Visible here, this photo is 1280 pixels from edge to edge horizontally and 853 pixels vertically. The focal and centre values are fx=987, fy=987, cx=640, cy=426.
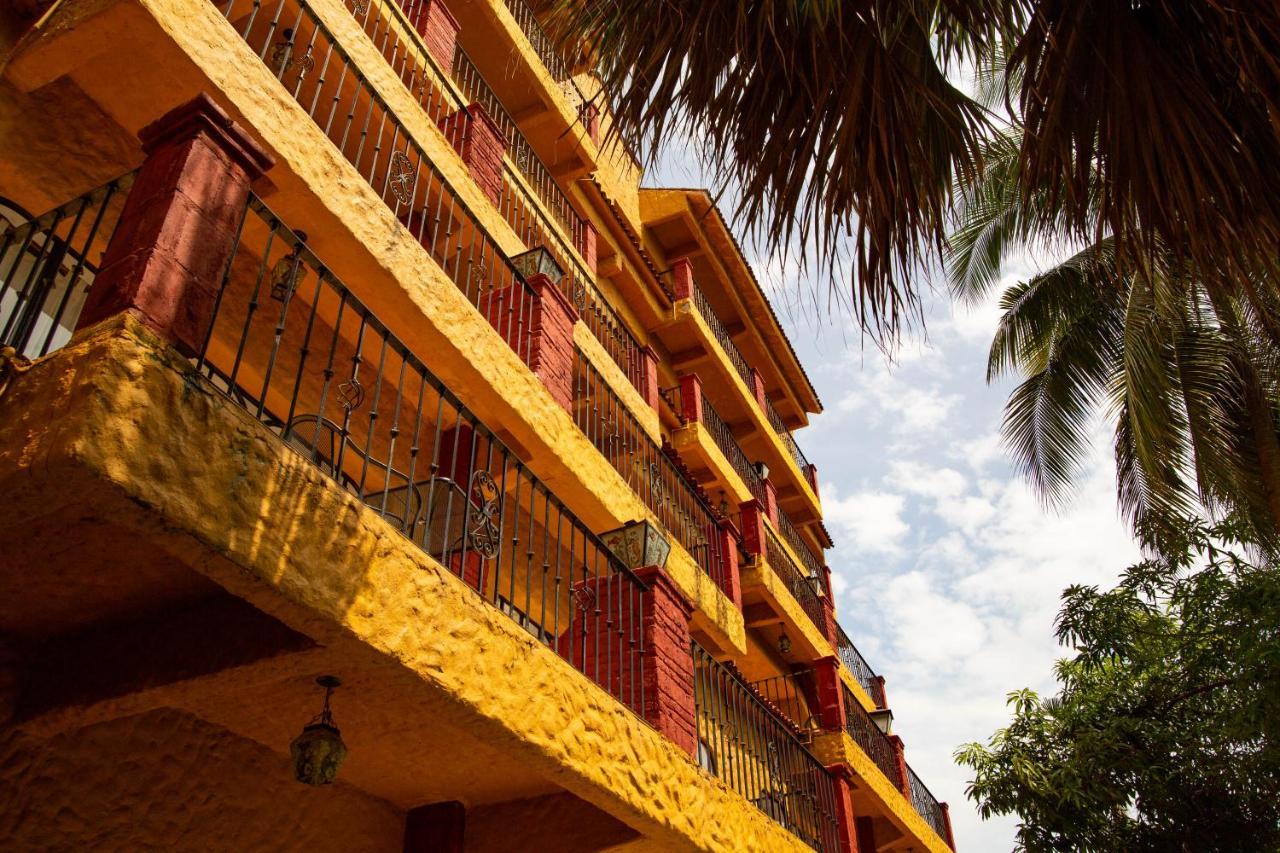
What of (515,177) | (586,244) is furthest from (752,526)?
(515,177)

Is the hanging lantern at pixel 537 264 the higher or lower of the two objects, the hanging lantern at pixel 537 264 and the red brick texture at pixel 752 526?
the lower

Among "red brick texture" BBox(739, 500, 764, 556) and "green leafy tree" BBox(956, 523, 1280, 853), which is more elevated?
"red brick texture" BBox(739, 500, 764, 556)

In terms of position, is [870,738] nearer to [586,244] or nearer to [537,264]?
[586,244]

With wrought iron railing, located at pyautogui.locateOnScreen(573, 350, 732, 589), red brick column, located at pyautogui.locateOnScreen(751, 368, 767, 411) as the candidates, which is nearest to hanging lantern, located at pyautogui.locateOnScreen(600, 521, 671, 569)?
wrought iron railing, located at pyautogui.locateOnScreen(573, 350, 732, 589)

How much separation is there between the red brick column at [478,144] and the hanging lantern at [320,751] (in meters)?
5.82

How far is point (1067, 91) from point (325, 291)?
444 cm

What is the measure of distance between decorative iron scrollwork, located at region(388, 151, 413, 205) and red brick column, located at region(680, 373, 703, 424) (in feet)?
25.8

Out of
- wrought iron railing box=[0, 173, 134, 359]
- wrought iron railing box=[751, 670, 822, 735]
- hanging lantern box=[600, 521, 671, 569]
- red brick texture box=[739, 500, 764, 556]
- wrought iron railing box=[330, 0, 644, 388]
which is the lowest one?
hanging lantern box=[600, 521, 671, 569]

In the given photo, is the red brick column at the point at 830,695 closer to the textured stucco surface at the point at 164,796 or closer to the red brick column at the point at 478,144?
the red brick column at the point at 478,144

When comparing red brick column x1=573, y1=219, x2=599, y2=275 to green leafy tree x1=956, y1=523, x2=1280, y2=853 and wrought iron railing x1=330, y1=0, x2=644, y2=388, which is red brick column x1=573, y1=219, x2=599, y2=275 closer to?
wrought iron railing x1=330, y1=0, x2=644, y2=388

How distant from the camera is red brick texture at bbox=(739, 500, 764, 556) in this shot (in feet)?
45.3

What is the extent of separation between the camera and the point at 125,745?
14.8 feet

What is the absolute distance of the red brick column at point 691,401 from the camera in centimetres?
1484

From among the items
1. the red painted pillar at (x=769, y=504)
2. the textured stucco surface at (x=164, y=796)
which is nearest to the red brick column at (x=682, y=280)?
the red painted pillar at (x=769, y=504)
